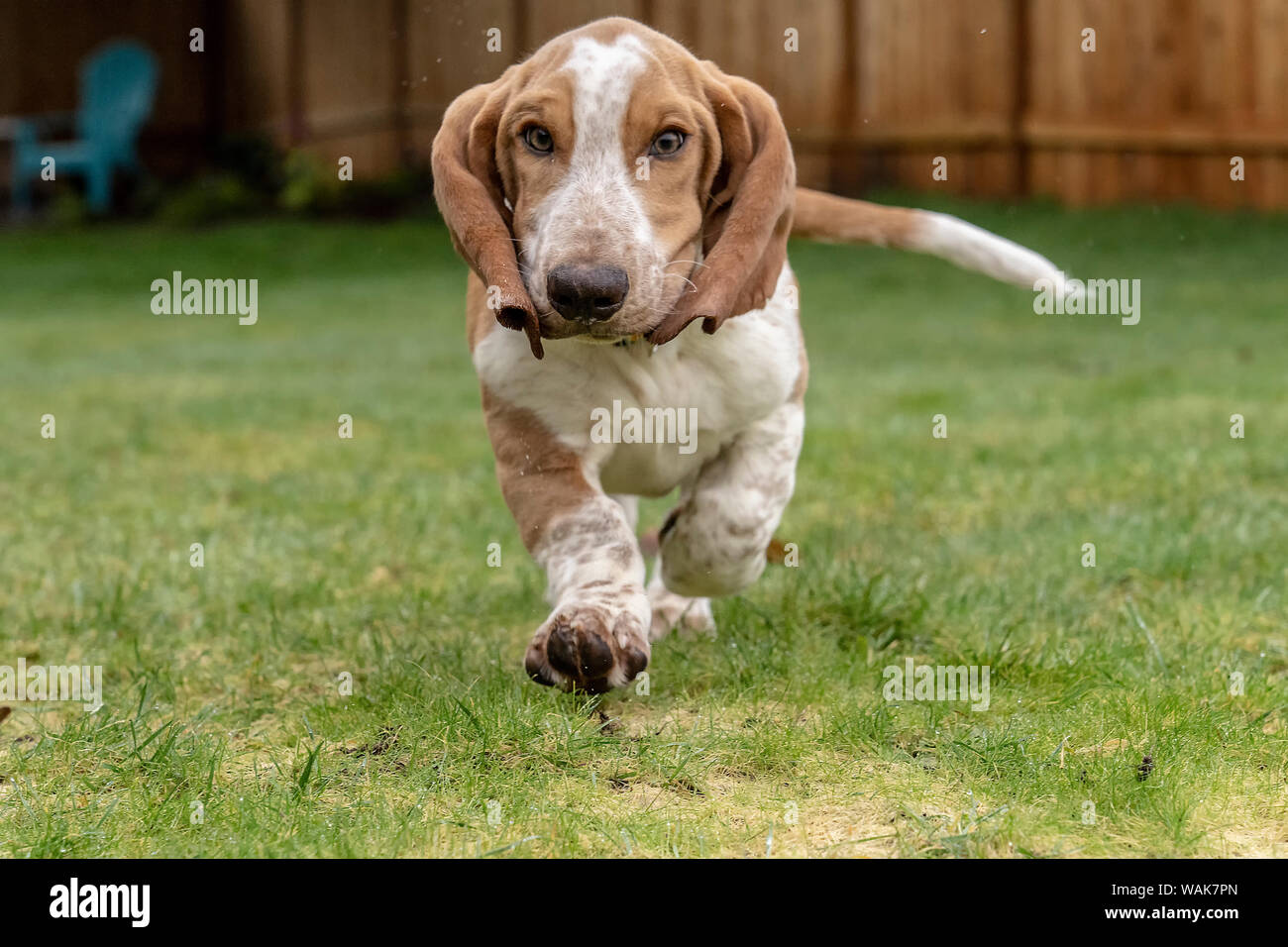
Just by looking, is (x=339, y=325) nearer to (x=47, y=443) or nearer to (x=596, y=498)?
(x=47, y=443)

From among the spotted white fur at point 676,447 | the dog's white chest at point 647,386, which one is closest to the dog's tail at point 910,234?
the spotted white fur at point 676,447

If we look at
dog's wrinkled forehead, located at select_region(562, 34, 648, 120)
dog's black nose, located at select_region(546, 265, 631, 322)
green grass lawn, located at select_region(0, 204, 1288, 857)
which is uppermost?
dog's wrinkled forehead, located at select_region(562, 34, 648, 120)

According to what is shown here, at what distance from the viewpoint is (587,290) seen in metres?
2.88

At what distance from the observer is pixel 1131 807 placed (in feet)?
9.23

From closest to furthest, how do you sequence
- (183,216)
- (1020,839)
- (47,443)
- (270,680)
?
(1020,839)
(270,680)
(47,443)
(183,216)

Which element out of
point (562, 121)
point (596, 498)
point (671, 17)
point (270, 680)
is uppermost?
point (671, 17)

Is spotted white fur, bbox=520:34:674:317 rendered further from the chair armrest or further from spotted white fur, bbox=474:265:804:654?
the chair armrest

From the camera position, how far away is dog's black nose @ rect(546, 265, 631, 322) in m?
2.87

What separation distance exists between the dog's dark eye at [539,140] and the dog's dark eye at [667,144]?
0.20 metres

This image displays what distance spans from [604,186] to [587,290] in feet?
0.83

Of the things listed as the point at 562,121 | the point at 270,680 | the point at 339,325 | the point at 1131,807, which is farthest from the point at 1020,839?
the point at 339,325

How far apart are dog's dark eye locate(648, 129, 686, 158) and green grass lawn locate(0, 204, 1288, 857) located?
115 cm

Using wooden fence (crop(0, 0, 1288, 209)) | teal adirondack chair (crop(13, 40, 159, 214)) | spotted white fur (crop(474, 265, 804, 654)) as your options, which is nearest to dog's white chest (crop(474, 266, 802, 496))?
spotted white fur (crop(474, 265, 804, 654))

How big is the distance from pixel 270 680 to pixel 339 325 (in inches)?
368
